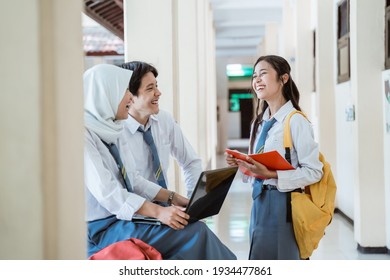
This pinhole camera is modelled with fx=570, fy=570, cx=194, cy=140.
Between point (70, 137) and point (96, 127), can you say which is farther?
point (96, 127)

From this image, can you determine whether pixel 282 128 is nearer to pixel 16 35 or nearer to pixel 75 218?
pixel 75 218

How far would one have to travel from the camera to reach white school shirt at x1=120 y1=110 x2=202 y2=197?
267 centimetres

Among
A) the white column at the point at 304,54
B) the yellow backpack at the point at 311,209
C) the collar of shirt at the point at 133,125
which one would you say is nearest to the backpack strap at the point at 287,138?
the yellow backpack at the point at 311,209

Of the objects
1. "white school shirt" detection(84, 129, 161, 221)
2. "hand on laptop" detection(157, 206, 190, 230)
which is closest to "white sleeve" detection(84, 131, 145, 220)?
"white school shirt" detection(84, 129, 161, 221)

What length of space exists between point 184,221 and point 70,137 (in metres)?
0.71

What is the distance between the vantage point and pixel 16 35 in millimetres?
1441

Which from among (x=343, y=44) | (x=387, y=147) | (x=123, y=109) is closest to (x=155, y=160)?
(x=123, y=109)

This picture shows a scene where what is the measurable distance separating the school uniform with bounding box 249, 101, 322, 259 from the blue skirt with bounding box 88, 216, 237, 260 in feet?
1.03

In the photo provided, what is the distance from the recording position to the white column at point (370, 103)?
4.40 m

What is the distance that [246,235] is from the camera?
16.3ft

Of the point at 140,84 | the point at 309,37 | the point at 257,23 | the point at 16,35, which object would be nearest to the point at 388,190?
the point at 140,84

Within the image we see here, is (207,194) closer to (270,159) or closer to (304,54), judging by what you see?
(270,159)

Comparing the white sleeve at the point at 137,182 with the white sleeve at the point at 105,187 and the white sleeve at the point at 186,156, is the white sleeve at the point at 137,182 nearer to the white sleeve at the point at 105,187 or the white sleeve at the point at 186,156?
the white sleeve at the point at 105,187
